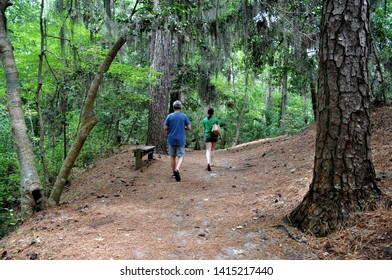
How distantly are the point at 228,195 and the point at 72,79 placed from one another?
4.96 metres

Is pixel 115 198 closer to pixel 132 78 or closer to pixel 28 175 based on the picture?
pixel 28 175

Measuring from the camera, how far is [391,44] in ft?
28.7

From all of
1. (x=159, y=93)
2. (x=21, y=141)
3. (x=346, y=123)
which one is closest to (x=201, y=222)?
(x=346, y=123)

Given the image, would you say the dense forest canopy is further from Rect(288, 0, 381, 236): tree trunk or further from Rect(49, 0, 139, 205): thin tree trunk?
Rect(288, 0, 381, 236): tree trunk

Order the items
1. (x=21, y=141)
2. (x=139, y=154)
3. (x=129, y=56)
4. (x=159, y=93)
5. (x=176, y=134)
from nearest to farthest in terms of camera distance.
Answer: (x=21, y=141)
(x=176, y=134)
(x=139, y=154)
(x=159, y=93)
(x=129, y=56)

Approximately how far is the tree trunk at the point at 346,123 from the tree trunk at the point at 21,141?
13.8 ft

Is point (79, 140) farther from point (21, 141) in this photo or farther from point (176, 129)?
point (176, 129)

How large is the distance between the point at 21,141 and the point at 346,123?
15.8 feet

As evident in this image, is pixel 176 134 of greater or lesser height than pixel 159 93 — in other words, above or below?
below

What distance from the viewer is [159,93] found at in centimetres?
967

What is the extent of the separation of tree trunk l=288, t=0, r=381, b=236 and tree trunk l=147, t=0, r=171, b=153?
696cm

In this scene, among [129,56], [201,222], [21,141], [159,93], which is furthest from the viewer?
[129,56]

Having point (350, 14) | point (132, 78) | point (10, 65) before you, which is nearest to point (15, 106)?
point (10, 65)

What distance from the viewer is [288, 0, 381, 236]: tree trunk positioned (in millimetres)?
3057
